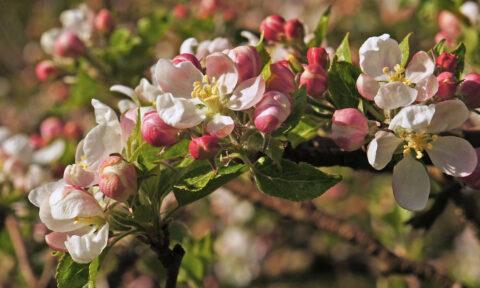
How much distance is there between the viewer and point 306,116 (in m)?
0.90

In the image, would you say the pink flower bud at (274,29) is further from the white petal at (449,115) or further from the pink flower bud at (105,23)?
the pink flower bud at (105,23)

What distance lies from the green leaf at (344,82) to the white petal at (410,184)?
0.14 m

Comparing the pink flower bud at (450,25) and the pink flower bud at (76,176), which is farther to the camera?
the pink flower bud at (450,25)

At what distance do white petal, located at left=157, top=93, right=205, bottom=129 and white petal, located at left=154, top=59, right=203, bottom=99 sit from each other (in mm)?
56

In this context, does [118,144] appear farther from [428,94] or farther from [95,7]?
[95,7]

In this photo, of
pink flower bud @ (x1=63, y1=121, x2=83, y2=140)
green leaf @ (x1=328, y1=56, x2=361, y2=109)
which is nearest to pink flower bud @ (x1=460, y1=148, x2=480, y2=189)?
green leaf @ (x1=328, y1=56, x2=361, y2=109)

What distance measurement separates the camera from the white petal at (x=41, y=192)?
2.73ft

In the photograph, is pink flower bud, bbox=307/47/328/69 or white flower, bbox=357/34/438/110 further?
pink flower bud, bbox=307/47/328/69

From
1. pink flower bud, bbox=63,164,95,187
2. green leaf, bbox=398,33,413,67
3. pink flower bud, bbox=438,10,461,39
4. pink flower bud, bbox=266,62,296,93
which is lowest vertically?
pink flower bud, bbox=438,10,461,39

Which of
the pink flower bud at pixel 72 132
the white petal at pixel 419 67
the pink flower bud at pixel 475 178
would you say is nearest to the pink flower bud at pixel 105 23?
the pink flower bud at pixel 72 132

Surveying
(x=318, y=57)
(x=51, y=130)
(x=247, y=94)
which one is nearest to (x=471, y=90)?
(x=318, y=57)

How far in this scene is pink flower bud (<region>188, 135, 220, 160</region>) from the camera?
2.36 feet

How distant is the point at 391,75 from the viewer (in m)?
0.84

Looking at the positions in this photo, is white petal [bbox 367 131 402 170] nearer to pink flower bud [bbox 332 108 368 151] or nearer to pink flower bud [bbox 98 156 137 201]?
pink flower bud [bbox 332 108 368 151]
